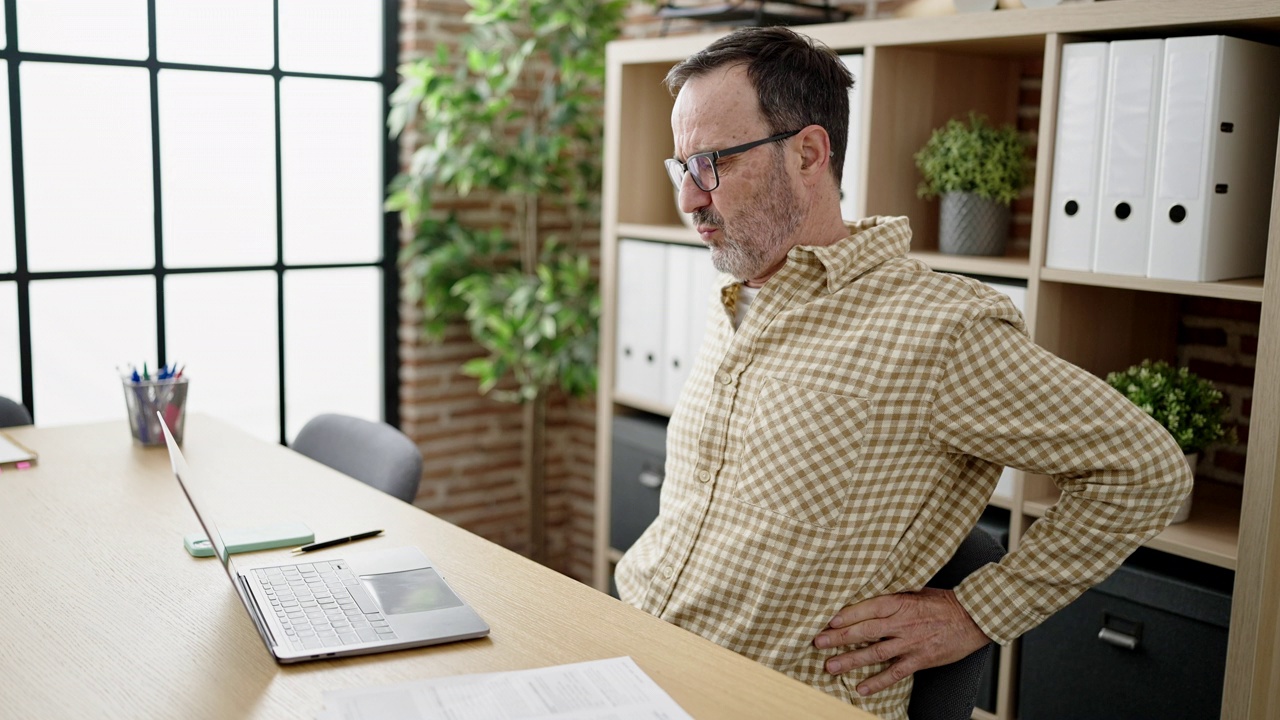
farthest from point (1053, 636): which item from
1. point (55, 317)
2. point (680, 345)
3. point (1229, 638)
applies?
point (55, 317)

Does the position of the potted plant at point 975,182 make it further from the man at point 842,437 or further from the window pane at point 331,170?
the window pane at point 331,170

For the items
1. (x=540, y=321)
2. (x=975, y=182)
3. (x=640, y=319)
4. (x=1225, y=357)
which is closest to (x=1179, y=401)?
(x=1225, y=357)

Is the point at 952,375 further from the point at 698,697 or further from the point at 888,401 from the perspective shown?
the point at 698,697

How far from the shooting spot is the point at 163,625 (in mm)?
1409

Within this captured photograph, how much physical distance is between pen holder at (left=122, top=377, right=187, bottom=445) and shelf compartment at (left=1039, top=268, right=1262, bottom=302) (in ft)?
5.49

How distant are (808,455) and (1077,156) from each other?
89cm

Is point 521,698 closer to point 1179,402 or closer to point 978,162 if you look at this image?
point 1179,402

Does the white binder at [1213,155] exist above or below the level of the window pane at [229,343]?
above

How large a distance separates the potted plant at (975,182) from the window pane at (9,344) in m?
2.28

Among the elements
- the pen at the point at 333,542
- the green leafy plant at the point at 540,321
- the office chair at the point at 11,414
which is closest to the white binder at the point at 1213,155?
the pen at the point at 333,542

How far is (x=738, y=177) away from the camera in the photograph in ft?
5.82

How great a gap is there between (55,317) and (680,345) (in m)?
1.66

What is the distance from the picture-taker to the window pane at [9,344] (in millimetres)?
3041

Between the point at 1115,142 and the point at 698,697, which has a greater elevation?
the point at 1115,142
